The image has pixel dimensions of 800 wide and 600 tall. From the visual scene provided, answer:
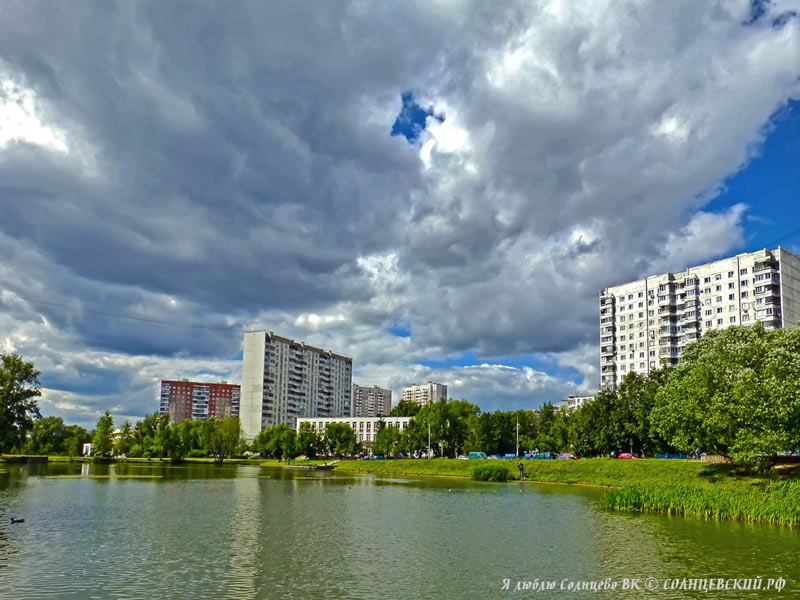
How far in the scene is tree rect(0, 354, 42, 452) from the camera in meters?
114

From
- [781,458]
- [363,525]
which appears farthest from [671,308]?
[363,525]

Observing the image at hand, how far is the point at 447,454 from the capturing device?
571 feet

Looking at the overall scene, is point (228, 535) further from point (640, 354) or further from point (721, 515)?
point (640, 354)

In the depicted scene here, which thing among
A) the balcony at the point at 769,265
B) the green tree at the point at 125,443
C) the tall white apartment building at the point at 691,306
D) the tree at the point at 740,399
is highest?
the balcony at the point at 769,265

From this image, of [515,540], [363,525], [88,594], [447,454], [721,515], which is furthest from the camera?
[447,454]

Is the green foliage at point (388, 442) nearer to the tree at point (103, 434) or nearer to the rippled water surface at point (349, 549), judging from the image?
the tree at point (103, 434)

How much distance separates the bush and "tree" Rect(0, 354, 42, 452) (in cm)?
8369

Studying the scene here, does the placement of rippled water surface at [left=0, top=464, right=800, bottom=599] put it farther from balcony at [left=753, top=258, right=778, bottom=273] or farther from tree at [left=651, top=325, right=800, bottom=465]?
balcony at [left=753, top=258, right=778, bottom=273]

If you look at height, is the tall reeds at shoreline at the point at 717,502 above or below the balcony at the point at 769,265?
below

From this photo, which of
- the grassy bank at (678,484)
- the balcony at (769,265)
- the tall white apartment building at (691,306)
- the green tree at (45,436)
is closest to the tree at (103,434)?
the green tree at (45,436)

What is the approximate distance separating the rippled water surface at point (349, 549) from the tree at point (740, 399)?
47.5ft

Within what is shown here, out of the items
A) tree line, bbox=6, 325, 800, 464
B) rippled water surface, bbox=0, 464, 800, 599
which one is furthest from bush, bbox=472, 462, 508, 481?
rippled water surface, bbox=0, 464, 800, 599

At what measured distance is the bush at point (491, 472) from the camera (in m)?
96.5

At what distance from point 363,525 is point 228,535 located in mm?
10046
